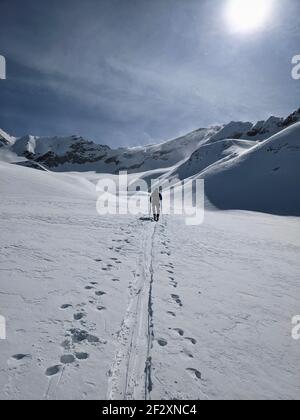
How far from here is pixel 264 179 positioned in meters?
47.4

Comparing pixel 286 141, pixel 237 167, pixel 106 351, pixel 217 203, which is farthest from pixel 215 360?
pixel 286 141

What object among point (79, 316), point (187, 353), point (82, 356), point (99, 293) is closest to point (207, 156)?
point (99, 293)

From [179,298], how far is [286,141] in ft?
189

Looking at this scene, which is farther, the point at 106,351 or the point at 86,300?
the point at 86,300

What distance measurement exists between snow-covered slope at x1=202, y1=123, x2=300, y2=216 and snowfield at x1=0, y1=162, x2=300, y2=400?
3039 cm

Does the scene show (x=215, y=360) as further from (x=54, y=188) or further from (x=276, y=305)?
(x=54, y=188)

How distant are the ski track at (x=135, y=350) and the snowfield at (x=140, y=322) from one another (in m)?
0.02

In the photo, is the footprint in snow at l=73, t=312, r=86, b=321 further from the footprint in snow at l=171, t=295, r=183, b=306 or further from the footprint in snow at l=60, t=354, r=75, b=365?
the footprint in snow at l=171, t=295, r=183, b=306

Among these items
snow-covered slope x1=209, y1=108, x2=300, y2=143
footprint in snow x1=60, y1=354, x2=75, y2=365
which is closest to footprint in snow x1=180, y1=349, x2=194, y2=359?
footprint in snow x1=60, y1=354, x2=75, y2=365

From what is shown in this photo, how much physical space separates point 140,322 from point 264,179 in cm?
4675

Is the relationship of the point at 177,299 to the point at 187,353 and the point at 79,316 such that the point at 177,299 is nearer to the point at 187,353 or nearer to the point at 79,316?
the point at 187,353

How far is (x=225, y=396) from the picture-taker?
13.6 feet

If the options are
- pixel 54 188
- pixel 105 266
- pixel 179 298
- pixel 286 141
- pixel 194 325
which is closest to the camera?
pixel 194 325

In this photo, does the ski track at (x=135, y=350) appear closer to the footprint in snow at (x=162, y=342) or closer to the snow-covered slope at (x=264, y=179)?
the footprint in snow at (x=162, y=342)
